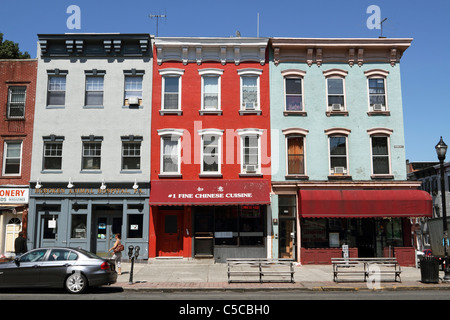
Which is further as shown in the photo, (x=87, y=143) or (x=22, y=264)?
(x=87, y=143)

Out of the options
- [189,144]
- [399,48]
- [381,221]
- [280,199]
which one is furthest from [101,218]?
[399,48]

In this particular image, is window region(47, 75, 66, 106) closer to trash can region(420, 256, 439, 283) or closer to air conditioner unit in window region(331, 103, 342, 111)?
air conditioner unit in window region(331, 103, 342, 111)

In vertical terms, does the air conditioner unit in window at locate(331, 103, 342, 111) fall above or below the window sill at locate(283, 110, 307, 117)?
above

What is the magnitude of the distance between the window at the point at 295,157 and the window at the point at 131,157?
7883 mm

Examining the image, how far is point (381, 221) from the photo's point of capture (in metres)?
21.2

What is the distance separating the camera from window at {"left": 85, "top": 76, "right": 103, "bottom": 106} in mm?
21828

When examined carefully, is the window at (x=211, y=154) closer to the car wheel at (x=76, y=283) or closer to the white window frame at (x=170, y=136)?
the white window frame at (x=170, y=136)

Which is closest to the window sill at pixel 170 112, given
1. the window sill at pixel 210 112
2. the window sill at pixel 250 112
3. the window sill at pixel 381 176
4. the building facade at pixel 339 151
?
the window sill at pixel 210 112

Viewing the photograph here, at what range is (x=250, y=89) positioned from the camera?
22125mm

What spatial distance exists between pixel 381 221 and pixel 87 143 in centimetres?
1590

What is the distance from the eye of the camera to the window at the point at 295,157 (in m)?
21.6

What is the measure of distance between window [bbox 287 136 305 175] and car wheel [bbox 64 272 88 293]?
1214 cm

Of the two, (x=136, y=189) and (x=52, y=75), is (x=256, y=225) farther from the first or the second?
(x=52, y=75)

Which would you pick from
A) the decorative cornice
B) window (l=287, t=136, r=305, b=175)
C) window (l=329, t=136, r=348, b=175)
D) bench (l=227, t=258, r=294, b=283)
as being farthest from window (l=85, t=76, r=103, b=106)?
window (l=329, t=136, r=348, b=175)
